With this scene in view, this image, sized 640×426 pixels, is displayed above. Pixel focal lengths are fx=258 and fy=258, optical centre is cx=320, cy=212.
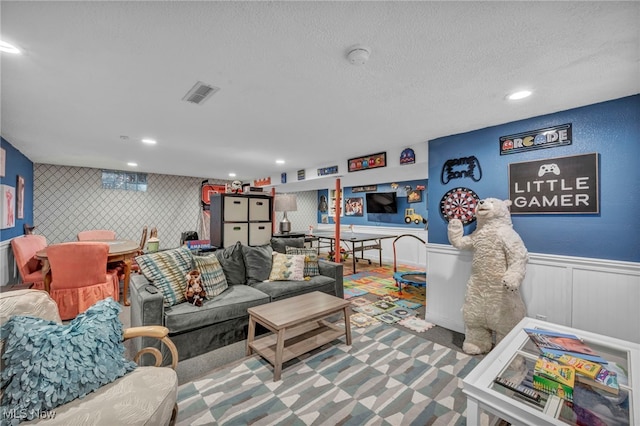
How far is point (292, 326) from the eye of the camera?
2193 millimetres

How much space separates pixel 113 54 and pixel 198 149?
234 cm

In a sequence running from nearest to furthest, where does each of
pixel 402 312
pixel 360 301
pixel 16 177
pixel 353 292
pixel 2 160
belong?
pixel 2 160, pixel 402 312, pixel 16 177, pixel 360 301, pixel 353 292

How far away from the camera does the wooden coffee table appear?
2113 mm

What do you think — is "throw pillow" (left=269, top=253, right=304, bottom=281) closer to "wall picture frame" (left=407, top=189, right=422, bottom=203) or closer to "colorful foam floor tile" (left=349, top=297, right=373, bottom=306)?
"colorful foam floor tile" (left=349, top=297, right=373, bottom=306)

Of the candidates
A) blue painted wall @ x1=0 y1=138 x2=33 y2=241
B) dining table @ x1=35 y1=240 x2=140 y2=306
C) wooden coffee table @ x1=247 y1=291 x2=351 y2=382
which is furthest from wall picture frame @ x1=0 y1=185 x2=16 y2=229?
wooden coffee table @ x1=247 y1=291 x2=351 y2=382

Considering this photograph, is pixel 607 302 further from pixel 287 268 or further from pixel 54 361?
pixel 54 361

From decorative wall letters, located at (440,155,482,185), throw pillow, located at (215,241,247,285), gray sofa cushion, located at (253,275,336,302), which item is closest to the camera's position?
decorative wall letters, located at (440,155,482,185)

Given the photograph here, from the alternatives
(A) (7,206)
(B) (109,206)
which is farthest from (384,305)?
(B) (109,206)

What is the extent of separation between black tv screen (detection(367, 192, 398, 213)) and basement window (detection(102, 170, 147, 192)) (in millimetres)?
5593

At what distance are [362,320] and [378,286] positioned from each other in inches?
63.9

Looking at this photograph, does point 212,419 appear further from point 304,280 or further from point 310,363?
point 304,280

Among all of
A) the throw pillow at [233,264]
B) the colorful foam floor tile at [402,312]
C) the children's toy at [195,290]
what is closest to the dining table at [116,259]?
the throw pillow at [233,264]

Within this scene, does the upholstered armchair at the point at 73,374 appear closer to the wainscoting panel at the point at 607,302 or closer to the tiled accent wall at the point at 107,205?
the wainscoting panel at the point at 607,302

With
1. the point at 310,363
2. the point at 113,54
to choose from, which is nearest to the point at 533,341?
the point at 310,363
